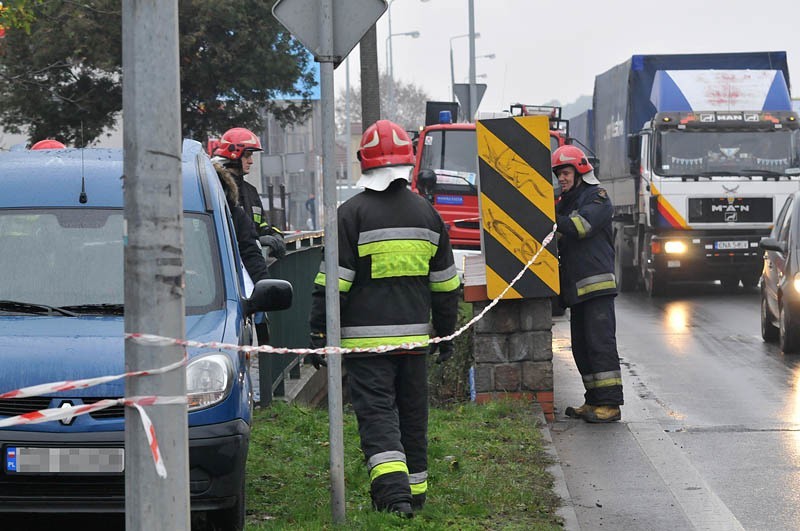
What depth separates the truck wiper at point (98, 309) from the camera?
6141mm

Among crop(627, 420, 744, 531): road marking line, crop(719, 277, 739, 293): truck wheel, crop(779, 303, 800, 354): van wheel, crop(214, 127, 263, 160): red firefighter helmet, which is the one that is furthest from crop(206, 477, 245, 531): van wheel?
crop(719, 277, 739, 293): truck wheel

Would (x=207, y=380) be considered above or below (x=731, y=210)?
below

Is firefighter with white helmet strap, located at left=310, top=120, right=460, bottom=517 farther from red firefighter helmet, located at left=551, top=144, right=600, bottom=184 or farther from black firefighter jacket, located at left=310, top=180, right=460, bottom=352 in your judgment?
red firefighter helmet, located at left=551, top=144, right=600, bottom=184

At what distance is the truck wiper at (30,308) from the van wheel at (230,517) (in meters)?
1.13

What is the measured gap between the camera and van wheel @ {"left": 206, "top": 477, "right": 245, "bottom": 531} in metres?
5.82

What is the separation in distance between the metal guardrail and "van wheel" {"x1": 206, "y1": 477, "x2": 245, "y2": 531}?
9.64 feet

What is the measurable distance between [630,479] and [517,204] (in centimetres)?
246

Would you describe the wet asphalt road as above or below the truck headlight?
below

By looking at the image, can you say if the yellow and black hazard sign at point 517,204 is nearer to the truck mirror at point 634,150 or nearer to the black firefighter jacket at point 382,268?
the black firefighter jacket at point 382,268

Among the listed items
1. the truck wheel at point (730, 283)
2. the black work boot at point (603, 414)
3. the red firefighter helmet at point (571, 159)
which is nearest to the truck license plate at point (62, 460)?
the black work boot at point (603, 414)

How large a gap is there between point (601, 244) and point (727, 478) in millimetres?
2446

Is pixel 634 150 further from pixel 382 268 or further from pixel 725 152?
pixel 382 268

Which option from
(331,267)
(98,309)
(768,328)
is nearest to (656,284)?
(768,328)

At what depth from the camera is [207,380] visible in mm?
5617
